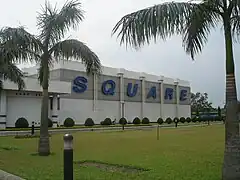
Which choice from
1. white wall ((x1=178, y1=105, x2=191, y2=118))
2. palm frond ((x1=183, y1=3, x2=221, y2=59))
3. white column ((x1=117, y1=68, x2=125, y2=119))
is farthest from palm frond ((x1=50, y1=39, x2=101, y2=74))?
white wall ((x1=178, y1=105, x2=191, y2=118))

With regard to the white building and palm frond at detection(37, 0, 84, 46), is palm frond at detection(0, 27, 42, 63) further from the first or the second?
the white building

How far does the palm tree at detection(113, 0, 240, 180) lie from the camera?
6754mm

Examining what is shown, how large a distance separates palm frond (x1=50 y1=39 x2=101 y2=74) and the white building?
73.9ft

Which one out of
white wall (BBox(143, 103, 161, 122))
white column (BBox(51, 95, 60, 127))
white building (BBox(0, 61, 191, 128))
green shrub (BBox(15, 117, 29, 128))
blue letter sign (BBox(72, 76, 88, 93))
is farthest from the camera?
white wall (BBox(143, 103, 161, 122))

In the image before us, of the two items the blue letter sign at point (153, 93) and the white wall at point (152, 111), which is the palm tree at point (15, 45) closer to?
the white wall at point (152, 111)

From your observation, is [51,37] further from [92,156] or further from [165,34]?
[165,34]

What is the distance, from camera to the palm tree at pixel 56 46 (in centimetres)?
1312

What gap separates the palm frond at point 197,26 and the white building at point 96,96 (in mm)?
28870

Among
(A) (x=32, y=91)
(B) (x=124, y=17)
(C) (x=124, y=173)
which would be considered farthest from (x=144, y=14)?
(A) (x=32, y=91)

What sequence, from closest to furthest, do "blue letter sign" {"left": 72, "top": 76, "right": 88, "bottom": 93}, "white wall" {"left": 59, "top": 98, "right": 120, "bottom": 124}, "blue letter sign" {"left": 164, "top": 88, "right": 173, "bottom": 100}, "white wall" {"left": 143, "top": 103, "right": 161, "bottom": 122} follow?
"white wall" {"left": 59, "top": 98, "right": 120, "bottom": 124}
"blue letter sign" {"left": 72, "top": 76, "right": 88, "bottom": 93}
"white wall" {"left": 143, "top": 103, "right": 161, "bottom": 122}
"blue letter sign" {"left": 164, "top": 88, "right": 173, "bottom": 100}

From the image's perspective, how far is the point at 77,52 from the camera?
13.3m

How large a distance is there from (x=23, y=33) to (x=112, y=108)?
40.6 meters

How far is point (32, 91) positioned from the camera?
3809cm

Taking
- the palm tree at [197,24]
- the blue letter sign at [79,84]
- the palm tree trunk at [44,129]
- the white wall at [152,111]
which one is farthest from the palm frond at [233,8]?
the white wall at [152,111]
